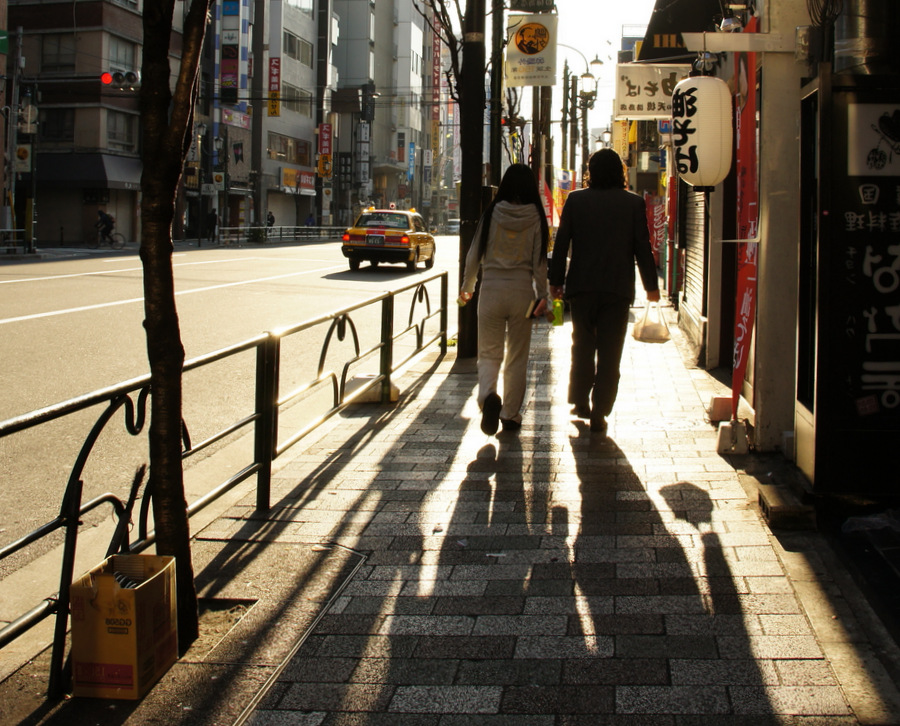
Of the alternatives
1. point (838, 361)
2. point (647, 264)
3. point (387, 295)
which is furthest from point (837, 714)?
point (387, 295)

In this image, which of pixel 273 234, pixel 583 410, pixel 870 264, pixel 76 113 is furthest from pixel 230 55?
pixel 870 264

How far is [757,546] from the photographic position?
4.57 meters

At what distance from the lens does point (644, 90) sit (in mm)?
13828

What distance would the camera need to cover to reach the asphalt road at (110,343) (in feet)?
20.3

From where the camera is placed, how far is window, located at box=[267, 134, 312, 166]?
6312 centimetres

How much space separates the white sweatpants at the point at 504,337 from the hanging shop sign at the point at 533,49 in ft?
35.6

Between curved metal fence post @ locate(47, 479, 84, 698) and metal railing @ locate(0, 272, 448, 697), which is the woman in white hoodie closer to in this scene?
metal railing @ locate(0, 272, 448, 697)

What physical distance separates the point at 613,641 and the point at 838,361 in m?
2.09

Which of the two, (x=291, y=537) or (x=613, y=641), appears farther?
(x=291, y=537)

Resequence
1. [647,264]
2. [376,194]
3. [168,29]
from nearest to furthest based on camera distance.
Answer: [168,29] < [647,264] < [376,194]

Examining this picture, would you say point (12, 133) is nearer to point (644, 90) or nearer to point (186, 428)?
point (644, 90)

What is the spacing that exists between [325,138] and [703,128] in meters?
63.8

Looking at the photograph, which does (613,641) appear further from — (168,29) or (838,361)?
(168,29)

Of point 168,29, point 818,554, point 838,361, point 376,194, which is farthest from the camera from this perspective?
point 376,194
